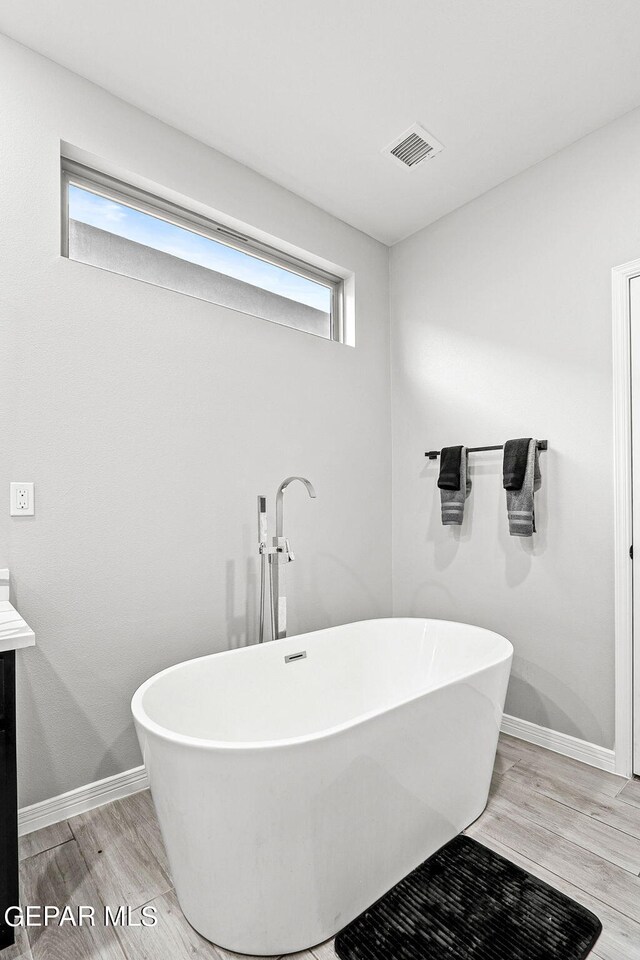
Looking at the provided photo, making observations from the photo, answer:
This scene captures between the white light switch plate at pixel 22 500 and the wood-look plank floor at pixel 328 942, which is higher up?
the white light switch plate at pixel 22 500

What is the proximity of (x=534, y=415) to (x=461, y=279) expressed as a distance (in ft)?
2.98

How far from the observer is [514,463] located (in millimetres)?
2439

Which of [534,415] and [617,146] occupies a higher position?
[617,146]

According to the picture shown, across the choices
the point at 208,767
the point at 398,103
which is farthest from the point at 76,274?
the point at 208,767

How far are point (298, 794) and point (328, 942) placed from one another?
1.50ft

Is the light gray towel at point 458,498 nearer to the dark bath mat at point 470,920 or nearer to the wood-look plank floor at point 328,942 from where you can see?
the wood-look plank floor at point 328,942

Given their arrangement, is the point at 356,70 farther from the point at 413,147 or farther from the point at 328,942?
the point at 328,942

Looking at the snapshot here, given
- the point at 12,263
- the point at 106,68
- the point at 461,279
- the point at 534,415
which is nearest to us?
the point at 12,263

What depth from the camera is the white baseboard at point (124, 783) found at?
6.02 ft

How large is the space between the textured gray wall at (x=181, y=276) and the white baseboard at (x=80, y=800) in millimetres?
2058

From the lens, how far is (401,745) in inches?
59.6

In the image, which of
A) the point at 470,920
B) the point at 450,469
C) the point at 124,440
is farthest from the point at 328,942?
the point at 450,469

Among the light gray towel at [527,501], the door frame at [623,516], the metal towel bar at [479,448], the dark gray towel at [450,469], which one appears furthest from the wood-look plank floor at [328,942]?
the metal towel bar at [479,448]

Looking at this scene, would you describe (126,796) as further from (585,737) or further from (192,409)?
(585,737)
